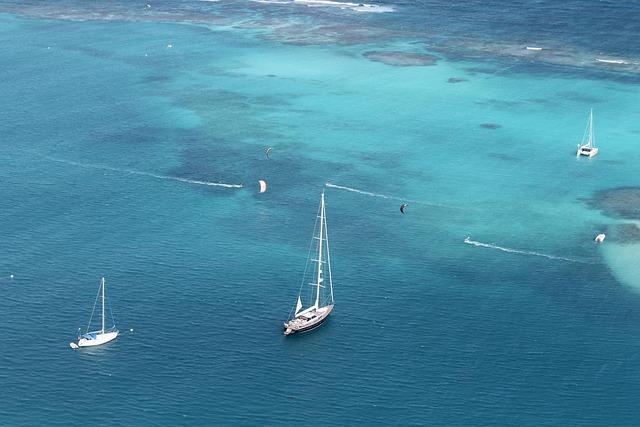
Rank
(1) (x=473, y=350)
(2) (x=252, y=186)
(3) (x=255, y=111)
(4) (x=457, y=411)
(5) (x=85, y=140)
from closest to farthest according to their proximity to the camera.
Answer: (4) (x=457, y=411), (1) (x=473, y=350), (2) (x=252, y=186), (5) (x=85, y=140), (3) (x=255, y=111)

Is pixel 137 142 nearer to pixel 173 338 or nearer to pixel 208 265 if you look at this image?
pixel 208 265

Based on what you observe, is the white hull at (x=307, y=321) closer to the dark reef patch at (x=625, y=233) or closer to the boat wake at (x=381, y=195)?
the boat wake at (x=381, y=195)

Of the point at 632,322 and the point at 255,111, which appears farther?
the point at 255,111

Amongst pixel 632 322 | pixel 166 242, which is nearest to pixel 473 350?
pixel 632 322

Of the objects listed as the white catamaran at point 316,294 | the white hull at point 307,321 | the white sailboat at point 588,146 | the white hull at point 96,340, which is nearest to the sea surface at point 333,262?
the white hull at point 96,340

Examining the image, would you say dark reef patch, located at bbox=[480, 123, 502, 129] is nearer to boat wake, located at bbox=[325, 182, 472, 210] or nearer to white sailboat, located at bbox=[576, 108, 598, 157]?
white sailboat, located at bbox=[576, 108, 598, 157]

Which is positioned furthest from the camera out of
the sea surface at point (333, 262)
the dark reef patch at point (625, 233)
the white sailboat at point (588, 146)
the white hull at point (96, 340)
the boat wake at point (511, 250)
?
the white sailboat at point (588, 146)

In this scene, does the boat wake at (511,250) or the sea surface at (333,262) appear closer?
the sea surface at (333,262)
